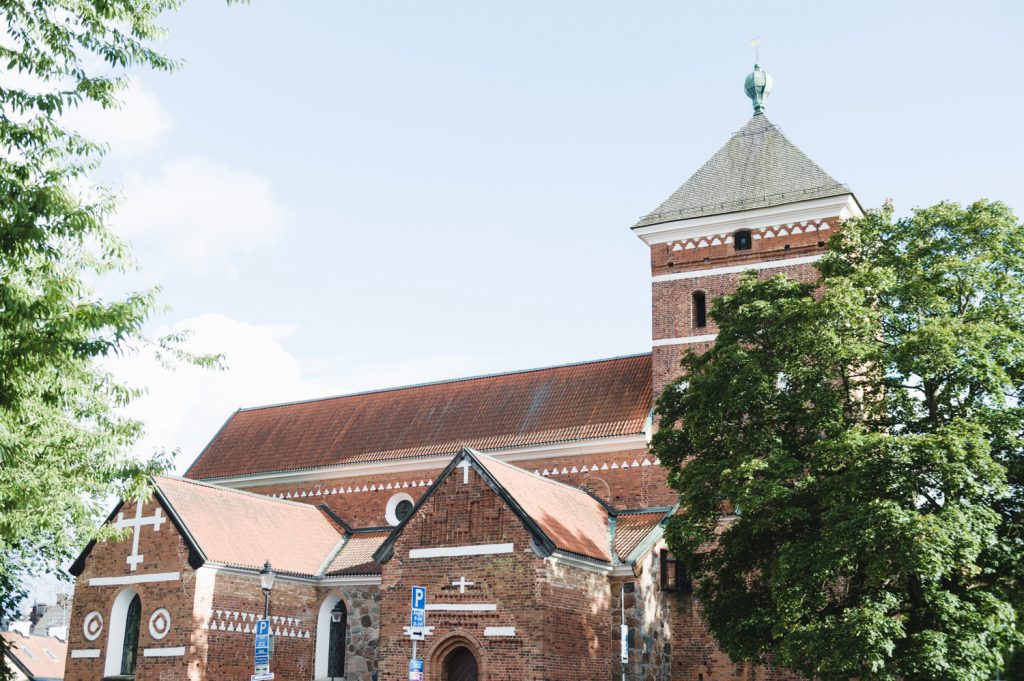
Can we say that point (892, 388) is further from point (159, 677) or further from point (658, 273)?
point (159, 677)

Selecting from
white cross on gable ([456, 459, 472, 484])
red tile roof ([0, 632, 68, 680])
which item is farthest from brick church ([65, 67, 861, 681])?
red tile roof ([0, 632, 68, 680])

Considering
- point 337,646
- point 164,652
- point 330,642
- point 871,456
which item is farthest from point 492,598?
Answer: point 871,456

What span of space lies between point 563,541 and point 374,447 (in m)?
12.5

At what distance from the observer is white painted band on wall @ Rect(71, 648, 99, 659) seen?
27.1 m

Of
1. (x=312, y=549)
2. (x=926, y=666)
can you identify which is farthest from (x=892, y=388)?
(x=312, y=549)

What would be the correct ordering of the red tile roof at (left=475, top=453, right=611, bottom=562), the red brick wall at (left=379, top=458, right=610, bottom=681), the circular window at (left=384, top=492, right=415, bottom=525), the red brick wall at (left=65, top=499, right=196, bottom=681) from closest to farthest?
the red brick wall at (left=379, top=458, right=610, bottom=681), the red tile roof at (left=475, top=453, right=611, bottom=562), the red brick wall at (left=65, top=499, right=196, bottom=681), the circular window at (left=384, top=492, right=415, bottom=525)

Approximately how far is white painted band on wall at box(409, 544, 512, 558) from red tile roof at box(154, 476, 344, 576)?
212 inches

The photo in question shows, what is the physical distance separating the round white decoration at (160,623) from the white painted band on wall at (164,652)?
33cm

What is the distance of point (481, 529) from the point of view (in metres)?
24.2

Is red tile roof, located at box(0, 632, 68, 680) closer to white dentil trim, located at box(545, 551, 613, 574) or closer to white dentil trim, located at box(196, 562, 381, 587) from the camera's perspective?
white dentil trim, located at box(196, 562, 381, 587)

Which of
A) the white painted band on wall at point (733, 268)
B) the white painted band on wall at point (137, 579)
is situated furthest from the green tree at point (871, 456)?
the white painted band on wall at point (137, 579)

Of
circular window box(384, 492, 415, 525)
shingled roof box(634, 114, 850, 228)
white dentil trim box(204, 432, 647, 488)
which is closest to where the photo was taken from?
white dentil trim box(204, 432, 647, 488)

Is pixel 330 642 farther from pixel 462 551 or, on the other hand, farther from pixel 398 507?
pixel 462 551

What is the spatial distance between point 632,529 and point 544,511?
11.9ft
